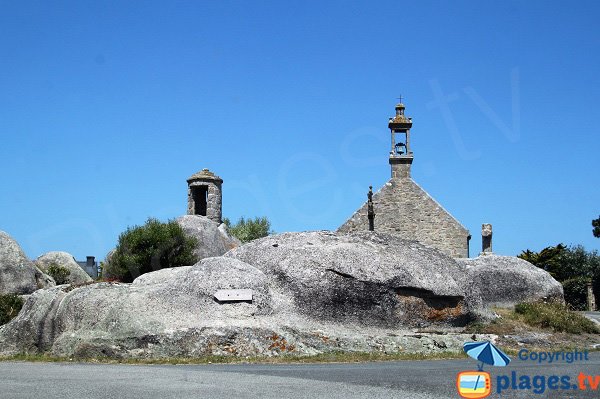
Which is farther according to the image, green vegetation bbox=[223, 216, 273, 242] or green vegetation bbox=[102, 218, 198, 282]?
green vegetation bbox=[223, 216, 273, 242]

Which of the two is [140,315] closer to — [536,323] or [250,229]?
[536,323]

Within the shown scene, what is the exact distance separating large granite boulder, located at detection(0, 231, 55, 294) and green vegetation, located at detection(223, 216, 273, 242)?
3168 cm

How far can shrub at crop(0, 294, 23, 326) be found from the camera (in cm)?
2083

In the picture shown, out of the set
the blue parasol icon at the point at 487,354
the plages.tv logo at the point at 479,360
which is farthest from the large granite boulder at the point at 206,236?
the blue parasol icon at the point at 487,354

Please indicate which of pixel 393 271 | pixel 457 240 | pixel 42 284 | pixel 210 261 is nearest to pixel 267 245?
pixel 210 261

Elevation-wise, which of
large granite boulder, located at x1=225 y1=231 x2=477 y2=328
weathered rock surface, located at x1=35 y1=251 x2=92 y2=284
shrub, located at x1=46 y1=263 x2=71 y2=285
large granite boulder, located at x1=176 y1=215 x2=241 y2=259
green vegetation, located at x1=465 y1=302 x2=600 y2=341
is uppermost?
large granite boulder, located at x1=176 y1=215 x2=241 y2=259

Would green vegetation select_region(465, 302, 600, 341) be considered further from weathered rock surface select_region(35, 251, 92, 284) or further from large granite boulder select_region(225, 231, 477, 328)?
weathered rock surface select_region(35, 251, 92, 284)

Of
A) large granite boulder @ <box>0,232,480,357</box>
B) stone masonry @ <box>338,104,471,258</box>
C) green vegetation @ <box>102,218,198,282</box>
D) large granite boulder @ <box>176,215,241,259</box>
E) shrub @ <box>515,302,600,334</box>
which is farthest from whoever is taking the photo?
stone masonry @ <box>338,104,471,258</box>

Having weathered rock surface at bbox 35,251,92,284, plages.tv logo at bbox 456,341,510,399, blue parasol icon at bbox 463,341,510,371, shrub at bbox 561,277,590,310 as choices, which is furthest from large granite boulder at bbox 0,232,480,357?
shrub at bbox 561,277,590,310

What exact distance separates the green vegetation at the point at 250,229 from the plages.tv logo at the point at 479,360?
182ft

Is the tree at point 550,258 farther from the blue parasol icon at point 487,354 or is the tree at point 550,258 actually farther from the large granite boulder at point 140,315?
the blue parasol icon at point 487,354

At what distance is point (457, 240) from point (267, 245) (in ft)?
91.9

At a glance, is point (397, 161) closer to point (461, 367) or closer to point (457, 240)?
point (457, 240)

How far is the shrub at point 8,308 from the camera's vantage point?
820 inches
